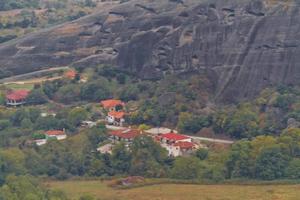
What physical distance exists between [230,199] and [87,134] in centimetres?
1381

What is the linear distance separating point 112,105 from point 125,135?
7.89m

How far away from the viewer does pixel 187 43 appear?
212 feet

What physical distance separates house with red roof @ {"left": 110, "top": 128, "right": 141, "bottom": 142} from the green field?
6166mm

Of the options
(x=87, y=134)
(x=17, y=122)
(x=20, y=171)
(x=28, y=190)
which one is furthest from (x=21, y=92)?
(x=28, y=190)

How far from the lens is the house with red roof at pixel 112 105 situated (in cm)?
6297

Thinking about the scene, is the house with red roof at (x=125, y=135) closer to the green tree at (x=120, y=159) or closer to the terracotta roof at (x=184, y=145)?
the green tree at (x=120, y=159)

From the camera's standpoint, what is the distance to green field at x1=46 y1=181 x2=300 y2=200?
46.1 metres

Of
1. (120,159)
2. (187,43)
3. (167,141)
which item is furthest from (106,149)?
(187,43)

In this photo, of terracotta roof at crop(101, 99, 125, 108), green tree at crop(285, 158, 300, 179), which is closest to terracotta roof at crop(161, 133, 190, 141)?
green tree at crop(285, 158, 300, 179)

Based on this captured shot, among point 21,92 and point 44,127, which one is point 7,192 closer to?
point 44,127

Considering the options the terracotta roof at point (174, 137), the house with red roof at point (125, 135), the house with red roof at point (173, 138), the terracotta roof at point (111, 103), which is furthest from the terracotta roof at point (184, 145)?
the terracotta roof at point (111, 103)

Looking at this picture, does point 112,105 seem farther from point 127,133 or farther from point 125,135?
point 125,135

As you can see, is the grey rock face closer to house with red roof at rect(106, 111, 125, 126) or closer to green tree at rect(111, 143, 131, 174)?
house with red roof at rect(106, 111, 125, 126)

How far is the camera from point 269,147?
49719 millimetres
